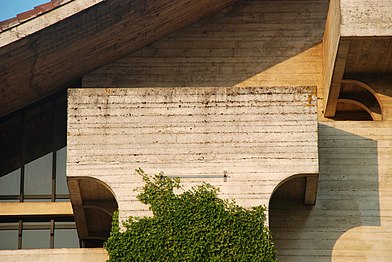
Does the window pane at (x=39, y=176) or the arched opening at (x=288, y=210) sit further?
the window pane at (x=39, y=176)

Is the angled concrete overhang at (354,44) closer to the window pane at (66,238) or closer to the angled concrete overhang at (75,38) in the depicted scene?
the angled concrete overhang at (75,38)

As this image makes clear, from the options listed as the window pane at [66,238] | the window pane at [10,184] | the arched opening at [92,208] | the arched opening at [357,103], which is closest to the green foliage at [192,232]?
the arched opening at [92,208]

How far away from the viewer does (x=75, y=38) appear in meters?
23.0

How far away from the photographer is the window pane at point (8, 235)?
2447 centimetres

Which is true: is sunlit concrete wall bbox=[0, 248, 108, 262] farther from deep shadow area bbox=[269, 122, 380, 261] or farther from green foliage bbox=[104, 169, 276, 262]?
deep shadow area bbox=[269, 122, 380, 261]

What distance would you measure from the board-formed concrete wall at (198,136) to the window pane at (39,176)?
3673 mm

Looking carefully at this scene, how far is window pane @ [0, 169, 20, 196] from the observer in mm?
24750

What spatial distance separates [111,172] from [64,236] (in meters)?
3.81

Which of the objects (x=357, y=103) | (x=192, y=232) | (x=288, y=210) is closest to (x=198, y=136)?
(x=192, y=232)

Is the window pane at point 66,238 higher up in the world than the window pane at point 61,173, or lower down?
lower down

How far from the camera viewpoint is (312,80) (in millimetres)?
24859

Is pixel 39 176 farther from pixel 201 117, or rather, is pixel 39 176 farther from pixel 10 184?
pixel 201 117

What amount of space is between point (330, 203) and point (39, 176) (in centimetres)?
622

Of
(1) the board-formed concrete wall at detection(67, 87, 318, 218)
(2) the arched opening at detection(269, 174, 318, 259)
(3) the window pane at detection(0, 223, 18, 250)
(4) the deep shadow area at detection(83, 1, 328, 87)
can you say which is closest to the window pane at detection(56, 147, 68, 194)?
(3) the window pane at detection(0, 223, 18, 250)
